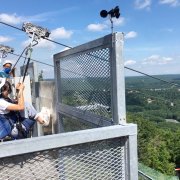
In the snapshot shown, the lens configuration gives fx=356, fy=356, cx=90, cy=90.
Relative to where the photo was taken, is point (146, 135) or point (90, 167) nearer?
point (90, 167)

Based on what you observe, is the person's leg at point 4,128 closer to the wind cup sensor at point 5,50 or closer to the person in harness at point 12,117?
the person in harness at point 12,117

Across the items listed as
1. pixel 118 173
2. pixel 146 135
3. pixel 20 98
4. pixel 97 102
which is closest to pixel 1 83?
pixel 20 98

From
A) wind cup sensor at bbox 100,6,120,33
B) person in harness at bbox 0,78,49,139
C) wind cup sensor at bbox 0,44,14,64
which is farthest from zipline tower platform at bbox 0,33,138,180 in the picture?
wind cup sensor at bbox 0,44,14,64

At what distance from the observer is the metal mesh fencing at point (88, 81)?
277 cm

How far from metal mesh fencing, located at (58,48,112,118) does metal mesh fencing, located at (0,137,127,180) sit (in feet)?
1.49

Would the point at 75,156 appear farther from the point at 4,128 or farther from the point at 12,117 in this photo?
the point at 12,117

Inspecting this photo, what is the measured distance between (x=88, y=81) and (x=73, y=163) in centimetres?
133

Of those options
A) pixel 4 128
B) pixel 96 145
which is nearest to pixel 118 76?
pixel 96 145

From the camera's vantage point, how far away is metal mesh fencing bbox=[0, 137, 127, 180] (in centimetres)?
201

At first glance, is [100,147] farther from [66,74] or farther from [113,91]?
[66,74]

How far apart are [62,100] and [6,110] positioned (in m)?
1.14

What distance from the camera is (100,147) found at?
2229 mm

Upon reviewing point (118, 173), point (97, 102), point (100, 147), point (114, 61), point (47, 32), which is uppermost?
point (47, 32)

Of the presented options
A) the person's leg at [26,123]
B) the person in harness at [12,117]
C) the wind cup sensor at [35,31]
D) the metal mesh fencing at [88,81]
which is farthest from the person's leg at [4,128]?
the wind cup sensor at [35,31]
